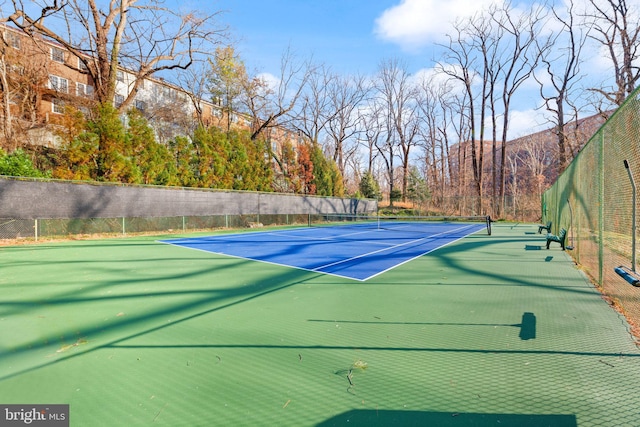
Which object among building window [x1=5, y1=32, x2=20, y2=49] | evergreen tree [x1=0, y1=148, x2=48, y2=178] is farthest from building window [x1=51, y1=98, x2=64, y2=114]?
evergreen tree [x1=0, y1=148, x2=48, y2=178]

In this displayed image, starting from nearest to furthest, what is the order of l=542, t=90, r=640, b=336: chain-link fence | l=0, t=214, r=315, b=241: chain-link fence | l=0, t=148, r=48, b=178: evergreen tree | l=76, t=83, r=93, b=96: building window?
l=542, t=90, r=640, b=336: chain-link fence → l=0, t=214, r=315, b=241: chain-link fence → l=0, t=148, r=48, b=178: evergreen tree → l=76, t=83, r=93, b=96: building window

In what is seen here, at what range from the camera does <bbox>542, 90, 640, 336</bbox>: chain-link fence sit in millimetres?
3652

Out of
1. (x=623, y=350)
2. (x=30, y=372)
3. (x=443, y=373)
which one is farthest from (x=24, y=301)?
(x=623, y=350)

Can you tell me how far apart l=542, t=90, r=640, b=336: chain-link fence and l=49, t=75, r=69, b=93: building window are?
30988 mm

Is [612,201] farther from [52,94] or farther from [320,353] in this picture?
[52,94]

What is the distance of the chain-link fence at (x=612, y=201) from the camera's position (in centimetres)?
365

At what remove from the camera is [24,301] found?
4.67 meters

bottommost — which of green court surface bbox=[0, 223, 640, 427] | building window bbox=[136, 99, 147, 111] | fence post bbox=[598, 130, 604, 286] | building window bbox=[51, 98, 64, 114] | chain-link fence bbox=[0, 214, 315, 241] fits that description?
green court surface bbox=[0, 223, 640, 427]

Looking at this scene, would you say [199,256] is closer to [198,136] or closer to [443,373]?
[443,373]

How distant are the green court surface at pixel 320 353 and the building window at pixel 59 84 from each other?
25.8 metres

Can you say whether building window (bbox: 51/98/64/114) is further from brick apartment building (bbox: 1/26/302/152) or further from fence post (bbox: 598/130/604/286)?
fence post (bbox: 598/130/604/286)

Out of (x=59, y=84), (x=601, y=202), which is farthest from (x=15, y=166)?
(x=59, y=84)

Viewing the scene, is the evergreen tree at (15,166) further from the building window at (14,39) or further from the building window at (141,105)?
the building window at (141,105)

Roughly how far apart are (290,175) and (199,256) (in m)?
21.0
